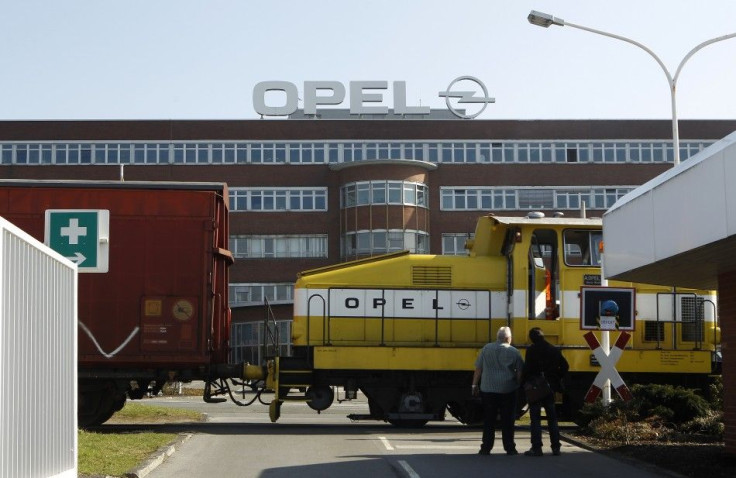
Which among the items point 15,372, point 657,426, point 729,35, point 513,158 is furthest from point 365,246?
point 15,372

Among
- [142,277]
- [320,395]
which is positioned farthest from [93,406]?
[320,395]

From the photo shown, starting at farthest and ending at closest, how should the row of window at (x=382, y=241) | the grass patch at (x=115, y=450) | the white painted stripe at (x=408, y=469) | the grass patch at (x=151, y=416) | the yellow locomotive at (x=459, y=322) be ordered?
the row of window at (x=382, y=241)
the grass patch at (x=151, y=416)
the yellow locomotive at (x=459, y=322)
the white painted stripe at (x=408, y=469)
the grass patch at (x=115, y=450)

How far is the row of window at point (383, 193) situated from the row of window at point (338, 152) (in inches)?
109

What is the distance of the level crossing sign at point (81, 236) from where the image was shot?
1170 cm

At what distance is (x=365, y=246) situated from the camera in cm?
6072

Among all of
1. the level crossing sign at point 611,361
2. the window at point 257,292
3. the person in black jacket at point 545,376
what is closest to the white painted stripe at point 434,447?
the person in black jacket at point 545,376

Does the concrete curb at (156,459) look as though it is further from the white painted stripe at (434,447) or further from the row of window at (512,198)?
the row of window at (512,198)

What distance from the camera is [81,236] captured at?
38.9 ft

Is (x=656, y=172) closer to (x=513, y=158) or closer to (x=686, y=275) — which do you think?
(x=513, y=158)

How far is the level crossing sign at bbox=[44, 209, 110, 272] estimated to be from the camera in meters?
11.7

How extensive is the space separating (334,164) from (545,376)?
49.1 metres

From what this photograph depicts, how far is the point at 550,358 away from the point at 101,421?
922cm

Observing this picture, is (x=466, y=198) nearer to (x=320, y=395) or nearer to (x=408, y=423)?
(x=408, y=423)

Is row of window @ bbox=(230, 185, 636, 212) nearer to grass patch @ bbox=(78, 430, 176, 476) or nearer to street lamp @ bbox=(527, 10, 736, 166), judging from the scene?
street lamp @ bbox=(527, 10, 736, 166)
